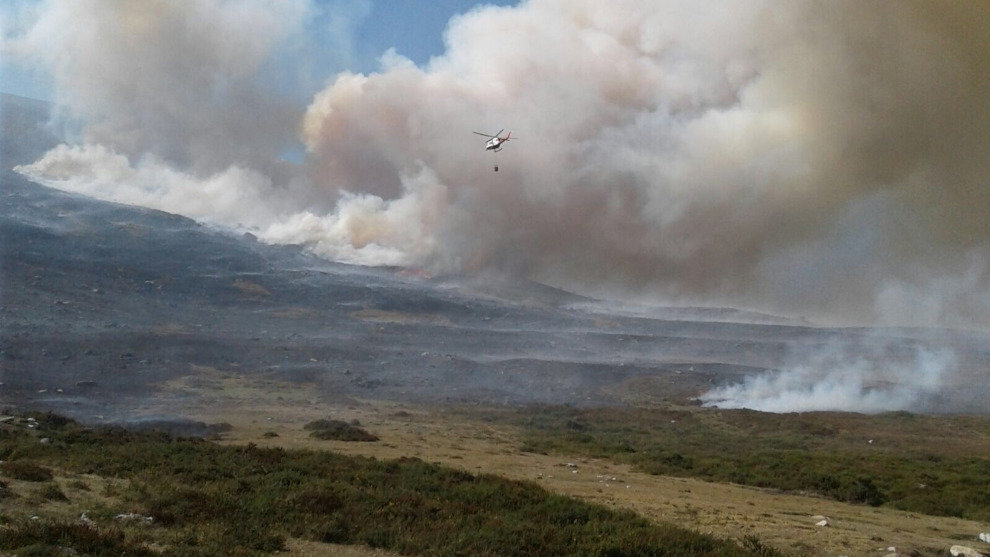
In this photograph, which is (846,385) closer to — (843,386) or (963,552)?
(843,386)

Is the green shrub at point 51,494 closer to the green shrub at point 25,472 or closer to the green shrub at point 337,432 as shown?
the green shrub at point 25,472

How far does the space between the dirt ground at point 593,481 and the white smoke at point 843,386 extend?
88.4ft

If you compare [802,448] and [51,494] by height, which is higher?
[51,494]

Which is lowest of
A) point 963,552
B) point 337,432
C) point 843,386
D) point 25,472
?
point 337,432

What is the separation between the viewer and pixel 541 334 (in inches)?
3280

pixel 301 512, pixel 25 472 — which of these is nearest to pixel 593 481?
pixel 301 512

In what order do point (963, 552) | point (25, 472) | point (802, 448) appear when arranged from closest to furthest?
1. point (963, 552)
2. point (25, 472)
3. point (802, 448)

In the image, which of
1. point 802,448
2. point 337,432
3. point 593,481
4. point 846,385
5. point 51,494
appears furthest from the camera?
point 846,385

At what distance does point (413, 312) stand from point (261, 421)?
45.9 meters

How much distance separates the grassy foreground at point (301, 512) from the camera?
45.1ft

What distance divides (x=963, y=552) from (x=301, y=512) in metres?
14.9

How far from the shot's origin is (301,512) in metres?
16.8

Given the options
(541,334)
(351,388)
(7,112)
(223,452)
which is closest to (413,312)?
(541,334)

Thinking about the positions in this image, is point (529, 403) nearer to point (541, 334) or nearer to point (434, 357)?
point (434, 357)
